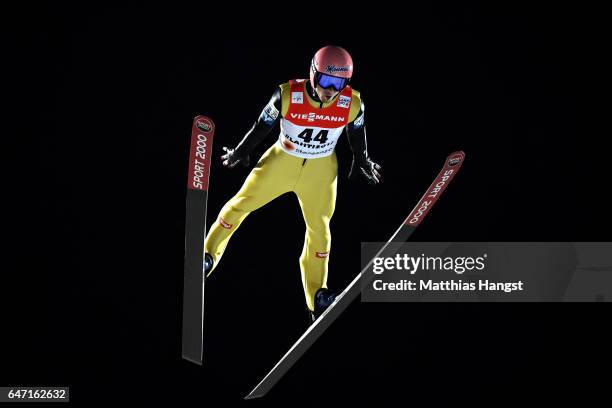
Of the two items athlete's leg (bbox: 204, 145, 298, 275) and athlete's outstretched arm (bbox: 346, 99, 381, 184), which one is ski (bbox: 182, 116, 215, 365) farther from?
athlete's outstretched arm (bbox: 346, 99, 381, 184)

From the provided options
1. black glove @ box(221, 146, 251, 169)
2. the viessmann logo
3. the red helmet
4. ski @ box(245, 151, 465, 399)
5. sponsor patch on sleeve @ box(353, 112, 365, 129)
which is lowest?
ski @ box(245, 151, 465, 399)

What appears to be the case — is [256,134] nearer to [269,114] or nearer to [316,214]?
[269,114]

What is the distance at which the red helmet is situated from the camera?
3.98m

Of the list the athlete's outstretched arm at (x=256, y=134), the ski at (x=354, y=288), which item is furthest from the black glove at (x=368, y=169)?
the athlete's outstretched arm at (x=256, y=134)

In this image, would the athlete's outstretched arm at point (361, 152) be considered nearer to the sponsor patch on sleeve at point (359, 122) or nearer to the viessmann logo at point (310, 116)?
the sponsor patch on sleeve at point (359, 122)

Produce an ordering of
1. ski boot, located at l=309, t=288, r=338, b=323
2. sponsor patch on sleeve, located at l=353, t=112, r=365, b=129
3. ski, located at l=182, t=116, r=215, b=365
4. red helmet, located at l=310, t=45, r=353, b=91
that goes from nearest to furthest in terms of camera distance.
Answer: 1. ski, located at l=182, t=116, r=215, b=365
2. red helmet, located at l=310, t=45, r=353, b=91
3. sponsor patch on sleeve, located at l=353, t=112, r=365, b=129
4. ski boot, located at l=309, t=288, r=338, b=323

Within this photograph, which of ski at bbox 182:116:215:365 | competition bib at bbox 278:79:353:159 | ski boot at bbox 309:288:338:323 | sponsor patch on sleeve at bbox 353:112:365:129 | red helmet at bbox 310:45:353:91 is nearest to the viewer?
ski at bbox 182:116:215:365

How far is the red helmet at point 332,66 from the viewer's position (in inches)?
157

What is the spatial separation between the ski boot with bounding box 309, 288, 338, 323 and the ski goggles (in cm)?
138

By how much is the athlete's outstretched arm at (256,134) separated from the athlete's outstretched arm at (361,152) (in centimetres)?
50

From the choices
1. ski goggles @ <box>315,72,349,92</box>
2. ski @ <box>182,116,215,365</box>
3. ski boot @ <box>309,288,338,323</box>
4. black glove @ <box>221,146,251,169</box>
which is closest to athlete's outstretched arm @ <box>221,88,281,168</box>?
black glove @ <box>221,146,251,169</box>

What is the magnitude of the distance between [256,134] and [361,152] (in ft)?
2.30

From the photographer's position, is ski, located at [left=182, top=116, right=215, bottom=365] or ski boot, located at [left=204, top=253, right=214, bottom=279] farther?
ski boot, located at [left=204, top=253, right=214, bottom=279]

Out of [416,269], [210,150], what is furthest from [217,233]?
[416,269]
